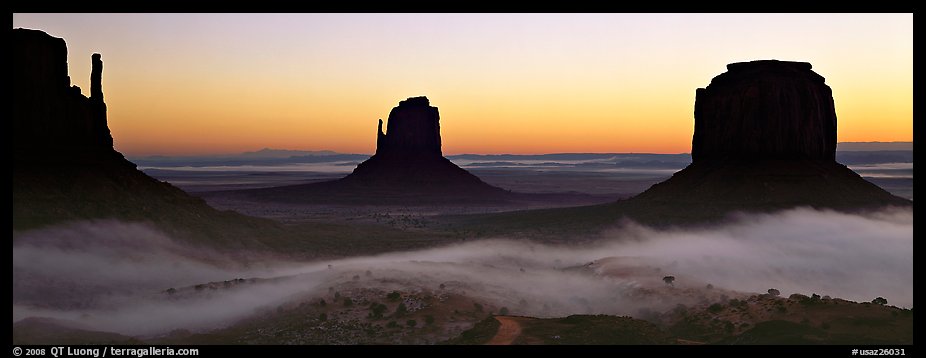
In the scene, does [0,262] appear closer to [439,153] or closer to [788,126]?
[788,126]

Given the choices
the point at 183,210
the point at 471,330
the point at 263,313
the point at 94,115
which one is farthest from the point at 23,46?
the point at 471,330

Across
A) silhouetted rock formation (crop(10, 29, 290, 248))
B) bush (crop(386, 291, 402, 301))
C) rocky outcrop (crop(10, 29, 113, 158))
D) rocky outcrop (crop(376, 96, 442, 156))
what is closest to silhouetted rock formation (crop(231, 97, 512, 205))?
rocky outcrop (crop(376, 96, 442, 156))

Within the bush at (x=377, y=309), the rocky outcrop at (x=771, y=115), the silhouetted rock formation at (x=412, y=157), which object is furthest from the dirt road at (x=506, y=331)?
the silhouetted rock formation at (x=412, y=157)

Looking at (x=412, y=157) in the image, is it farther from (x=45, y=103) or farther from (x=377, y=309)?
(x=377, y=309)

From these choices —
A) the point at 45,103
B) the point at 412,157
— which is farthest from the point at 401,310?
the point at 412,157

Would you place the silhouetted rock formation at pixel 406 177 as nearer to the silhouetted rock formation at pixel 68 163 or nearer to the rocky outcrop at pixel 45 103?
the silhouetted rock formation at pixel 68 163
